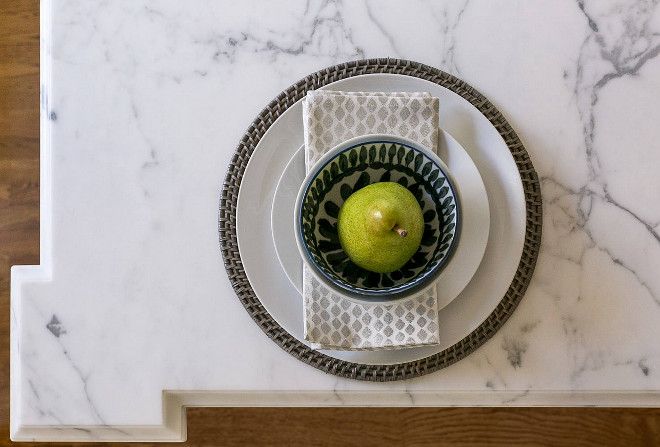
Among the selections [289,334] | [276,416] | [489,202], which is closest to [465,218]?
[489,202]

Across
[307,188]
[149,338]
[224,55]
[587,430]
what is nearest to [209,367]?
[149,338]

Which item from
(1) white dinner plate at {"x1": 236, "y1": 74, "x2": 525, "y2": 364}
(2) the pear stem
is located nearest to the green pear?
(2) the pear stem

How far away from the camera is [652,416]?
31.1 inches

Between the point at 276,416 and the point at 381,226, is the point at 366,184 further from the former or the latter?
the point at 276,416

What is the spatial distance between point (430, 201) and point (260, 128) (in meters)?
0.20

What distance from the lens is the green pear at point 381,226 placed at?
0.47 m

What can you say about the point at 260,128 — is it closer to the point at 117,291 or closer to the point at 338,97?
the point at 338,97

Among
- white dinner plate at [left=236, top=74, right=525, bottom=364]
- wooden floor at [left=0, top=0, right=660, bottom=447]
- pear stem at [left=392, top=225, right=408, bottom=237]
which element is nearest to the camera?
pear stem at [left=392, top=225, right=408, bottom=237]

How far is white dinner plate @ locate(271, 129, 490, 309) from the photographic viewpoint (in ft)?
1.84

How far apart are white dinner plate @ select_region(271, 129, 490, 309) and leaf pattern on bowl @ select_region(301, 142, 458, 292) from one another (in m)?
0.04

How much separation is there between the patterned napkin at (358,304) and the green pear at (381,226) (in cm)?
6

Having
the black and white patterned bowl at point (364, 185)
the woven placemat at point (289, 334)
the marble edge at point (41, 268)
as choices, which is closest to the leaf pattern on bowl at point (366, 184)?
the black and white patterned bowl at point (364, 185)

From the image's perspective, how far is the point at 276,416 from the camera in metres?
0.80

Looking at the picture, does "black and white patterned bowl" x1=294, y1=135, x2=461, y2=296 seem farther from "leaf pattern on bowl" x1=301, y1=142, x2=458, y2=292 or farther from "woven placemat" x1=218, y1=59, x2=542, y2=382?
"woven placemat" x1=218, y1=59, x2=542, y2=382
